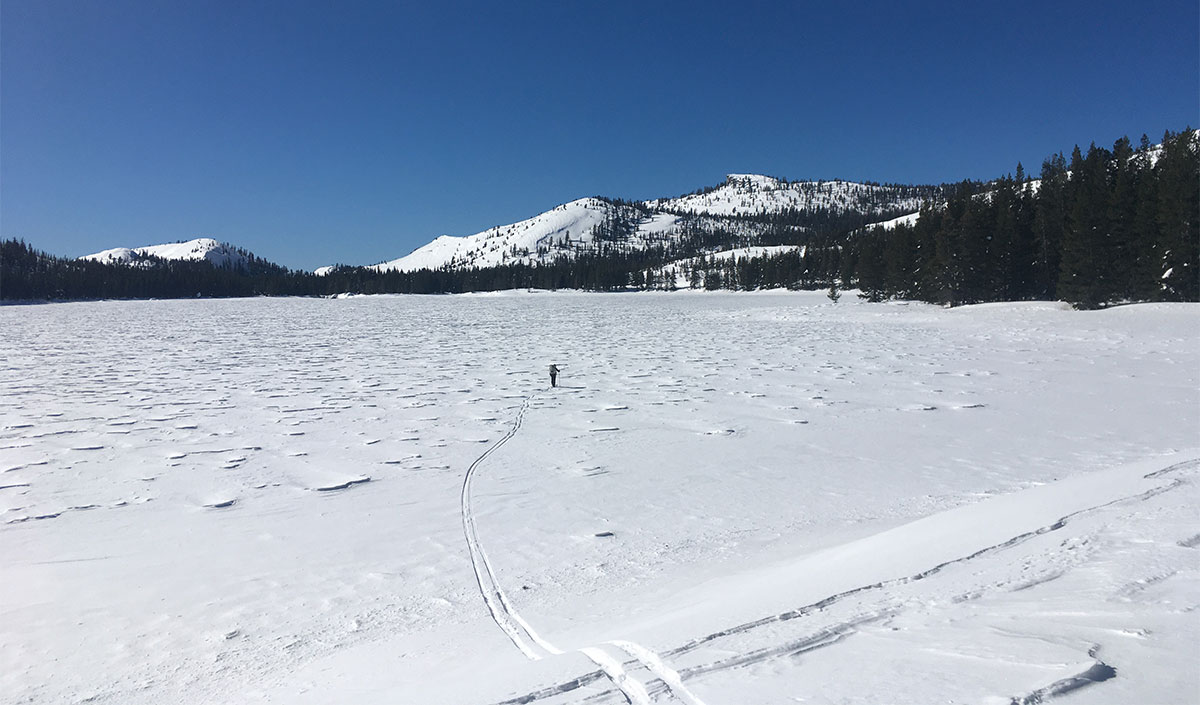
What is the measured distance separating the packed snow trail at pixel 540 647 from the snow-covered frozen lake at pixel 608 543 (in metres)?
0.03

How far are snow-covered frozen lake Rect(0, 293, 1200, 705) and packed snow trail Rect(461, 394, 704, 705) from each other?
0.03 m

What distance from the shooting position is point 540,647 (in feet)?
13.3

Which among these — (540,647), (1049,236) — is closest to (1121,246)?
(1049,236)

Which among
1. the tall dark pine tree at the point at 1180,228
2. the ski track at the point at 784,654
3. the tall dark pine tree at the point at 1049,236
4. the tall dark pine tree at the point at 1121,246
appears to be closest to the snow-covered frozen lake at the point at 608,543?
the ski track at the point at 784,654

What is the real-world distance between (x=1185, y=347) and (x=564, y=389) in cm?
2024

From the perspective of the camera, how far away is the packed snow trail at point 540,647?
310 cm

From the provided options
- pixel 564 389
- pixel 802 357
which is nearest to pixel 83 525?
pixel 564 389

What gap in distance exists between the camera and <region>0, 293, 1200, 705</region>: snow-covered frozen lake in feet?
10.6

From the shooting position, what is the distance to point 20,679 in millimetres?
3967

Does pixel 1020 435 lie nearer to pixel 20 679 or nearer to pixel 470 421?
pixel 470 421

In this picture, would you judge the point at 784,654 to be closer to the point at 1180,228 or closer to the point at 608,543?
the point at 608,543

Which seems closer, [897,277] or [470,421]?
[470,421]

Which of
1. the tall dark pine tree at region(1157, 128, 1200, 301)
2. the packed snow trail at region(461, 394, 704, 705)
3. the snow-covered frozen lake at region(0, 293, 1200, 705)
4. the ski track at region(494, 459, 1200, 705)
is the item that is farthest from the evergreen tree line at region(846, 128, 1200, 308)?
the packed snow trail at region(461, 394, 704, 705)

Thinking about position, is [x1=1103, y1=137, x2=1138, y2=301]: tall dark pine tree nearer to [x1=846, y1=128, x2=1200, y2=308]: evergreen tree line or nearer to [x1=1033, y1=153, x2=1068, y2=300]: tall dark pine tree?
[x1=846, y1=128, x2=1200, y2=308]: evergreen tree line
